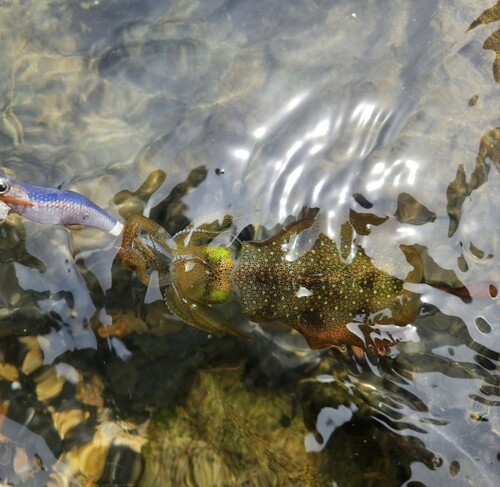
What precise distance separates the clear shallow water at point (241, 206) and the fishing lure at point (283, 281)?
15 cm

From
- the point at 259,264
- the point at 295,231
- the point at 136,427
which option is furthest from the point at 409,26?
the point at 136,427

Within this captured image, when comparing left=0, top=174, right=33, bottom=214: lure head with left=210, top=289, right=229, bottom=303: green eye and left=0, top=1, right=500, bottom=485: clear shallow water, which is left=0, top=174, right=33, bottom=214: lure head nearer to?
left=0, top=1, right=500, bottom=485: clear shallow water

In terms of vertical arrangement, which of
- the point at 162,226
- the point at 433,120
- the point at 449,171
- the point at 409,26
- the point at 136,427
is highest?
the point at 409,26

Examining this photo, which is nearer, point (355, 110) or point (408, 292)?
point (408, 292)

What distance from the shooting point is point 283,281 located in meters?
4.03

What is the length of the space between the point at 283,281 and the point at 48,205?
5.61ft

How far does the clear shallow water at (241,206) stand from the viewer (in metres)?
4.23

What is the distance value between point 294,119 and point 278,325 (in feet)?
5.40

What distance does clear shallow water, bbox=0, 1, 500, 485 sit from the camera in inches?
167

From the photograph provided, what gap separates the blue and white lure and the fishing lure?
0.35 meters

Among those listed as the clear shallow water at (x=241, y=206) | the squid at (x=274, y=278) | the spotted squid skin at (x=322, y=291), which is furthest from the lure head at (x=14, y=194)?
the spotted squid skin at (x=322, y=291)

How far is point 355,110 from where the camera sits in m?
4.41

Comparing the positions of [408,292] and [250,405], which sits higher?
[408,292]

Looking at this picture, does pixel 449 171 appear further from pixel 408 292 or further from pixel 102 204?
pixel 102 204
